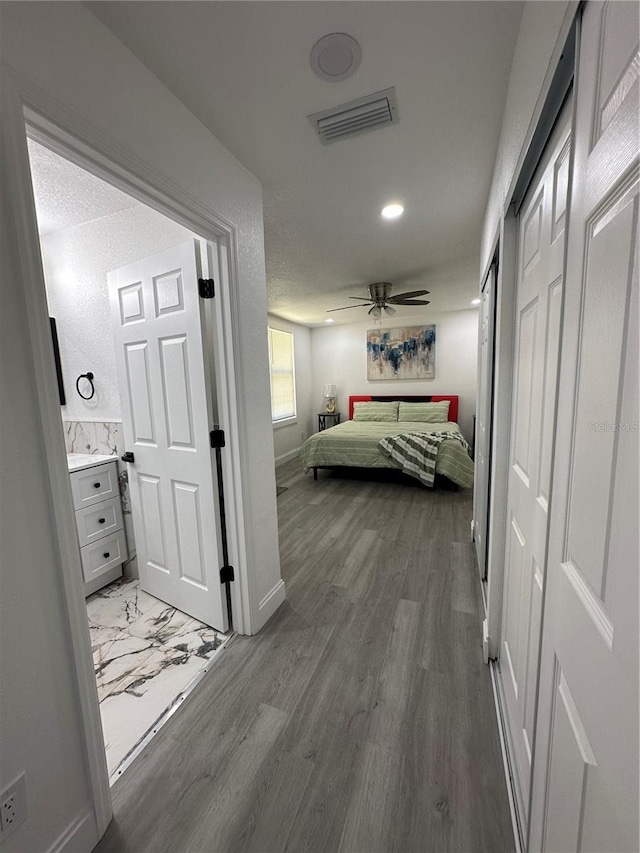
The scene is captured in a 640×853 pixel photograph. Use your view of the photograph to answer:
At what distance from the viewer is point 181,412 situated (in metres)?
1.78

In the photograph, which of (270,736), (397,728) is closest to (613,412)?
(397,728)

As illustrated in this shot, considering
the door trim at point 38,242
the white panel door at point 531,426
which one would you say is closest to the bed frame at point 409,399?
the white panel door at point 531,426

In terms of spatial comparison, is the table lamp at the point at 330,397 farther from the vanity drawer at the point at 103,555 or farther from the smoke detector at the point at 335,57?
the smoke detector at the point at 335,57

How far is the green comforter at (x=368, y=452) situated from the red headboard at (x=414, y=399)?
82 centimetres

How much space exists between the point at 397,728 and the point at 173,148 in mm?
2447

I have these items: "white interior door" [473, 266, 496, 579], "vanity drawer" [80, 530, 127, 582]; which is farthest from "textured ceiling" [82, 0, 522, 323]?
"vanity drawer" [80, 530, 127, 582]

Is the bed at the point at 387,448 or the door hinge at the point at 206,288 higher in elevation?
the door hinge at the point at 206,288

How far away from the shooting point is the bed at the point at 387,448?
13.0 ft

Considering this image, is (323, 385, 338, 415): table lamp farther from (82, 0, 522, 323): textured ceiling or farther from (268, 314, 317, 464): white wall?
(82, 0, 522, 323): textured ceiling

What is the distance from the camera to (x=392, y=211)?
223 centimetres

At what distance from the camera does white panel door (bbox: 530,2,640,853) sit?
450 mm

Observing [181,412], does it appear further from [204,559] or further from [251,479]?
[204,559]

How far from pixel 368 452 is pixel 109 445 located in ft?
9.49

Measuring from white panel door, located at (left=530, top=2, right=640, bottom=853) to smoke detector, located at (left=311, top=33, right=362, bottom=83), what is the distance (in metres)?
0.83
